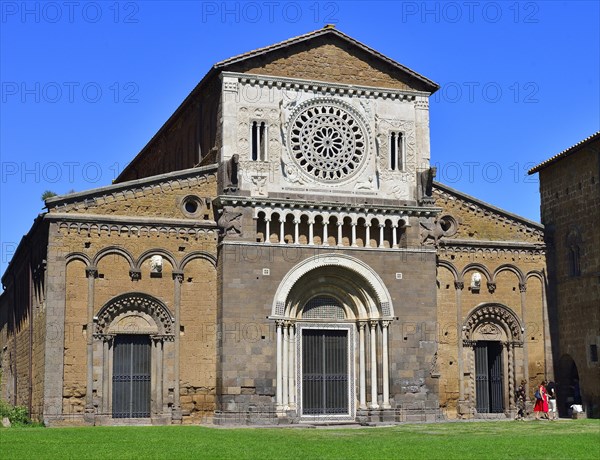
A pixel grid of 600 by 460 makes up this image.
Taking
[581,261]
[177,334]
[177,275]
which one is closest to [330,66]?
[177,275]

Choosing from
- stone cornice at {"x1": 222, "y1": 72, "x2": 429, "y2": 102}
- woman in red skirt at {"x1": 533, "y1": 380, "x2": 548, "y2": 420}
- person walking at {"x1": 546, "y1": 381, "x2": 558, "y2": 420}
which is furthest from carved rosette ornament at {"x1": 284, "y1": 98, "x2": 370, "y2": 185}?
person walking at {"x1": 546, "y1": 381, "x2": 558, "y2": 420}

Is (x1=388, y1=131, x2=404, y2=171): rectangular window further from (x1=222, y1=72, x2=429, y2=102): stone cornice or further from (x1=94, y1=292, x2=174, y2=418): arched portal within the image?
(x1=94, y1=292, x2=174, y2=418): arched portal

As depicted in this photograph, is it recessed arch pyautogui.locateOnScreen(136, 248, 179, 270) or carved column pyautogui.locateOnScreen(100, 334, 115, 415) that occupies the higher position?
recessed arch pyautogui.locateOnScreen(136, 248, 179, 270)

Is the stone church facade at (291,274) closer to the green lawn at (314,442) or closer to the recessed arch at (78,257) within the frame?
the recessed arch at (78,257)

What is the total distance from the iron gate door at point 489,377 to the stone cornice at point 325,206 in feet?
20.4

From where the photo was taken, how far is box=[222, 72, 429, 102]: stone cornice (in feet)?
127

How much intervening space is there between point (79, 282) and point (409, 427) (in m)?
12.5

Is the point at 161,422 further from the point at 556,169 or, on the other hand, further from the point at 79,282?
the point at 556,169

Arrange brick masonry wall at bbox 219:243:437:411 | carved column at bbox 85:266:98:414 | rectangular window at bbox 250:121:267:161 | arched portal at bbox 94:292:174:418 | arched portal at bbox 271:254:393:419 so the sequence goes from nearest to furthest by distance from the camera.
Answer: carved column at bbox 85:266:98:414
arched portal at bbox 94:292:174:418
brick masonry wall at bbox 219:243:437:411
arched portal at bbox 271:254:393:419
rectangular window at bbox 250:121:267:161

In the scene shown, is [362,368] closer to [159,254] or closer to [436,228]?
[436,228]

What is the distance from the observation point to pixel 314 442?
92.1ft

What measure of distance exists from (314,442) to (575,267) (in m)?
17.9

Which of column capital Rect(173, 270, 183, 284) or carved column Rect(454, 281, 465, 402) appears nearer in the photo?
column capital Rect(173, 270, 183, 284)

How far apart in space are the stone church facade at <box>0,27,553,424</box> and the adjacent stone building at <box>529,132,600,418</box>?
779 mm
